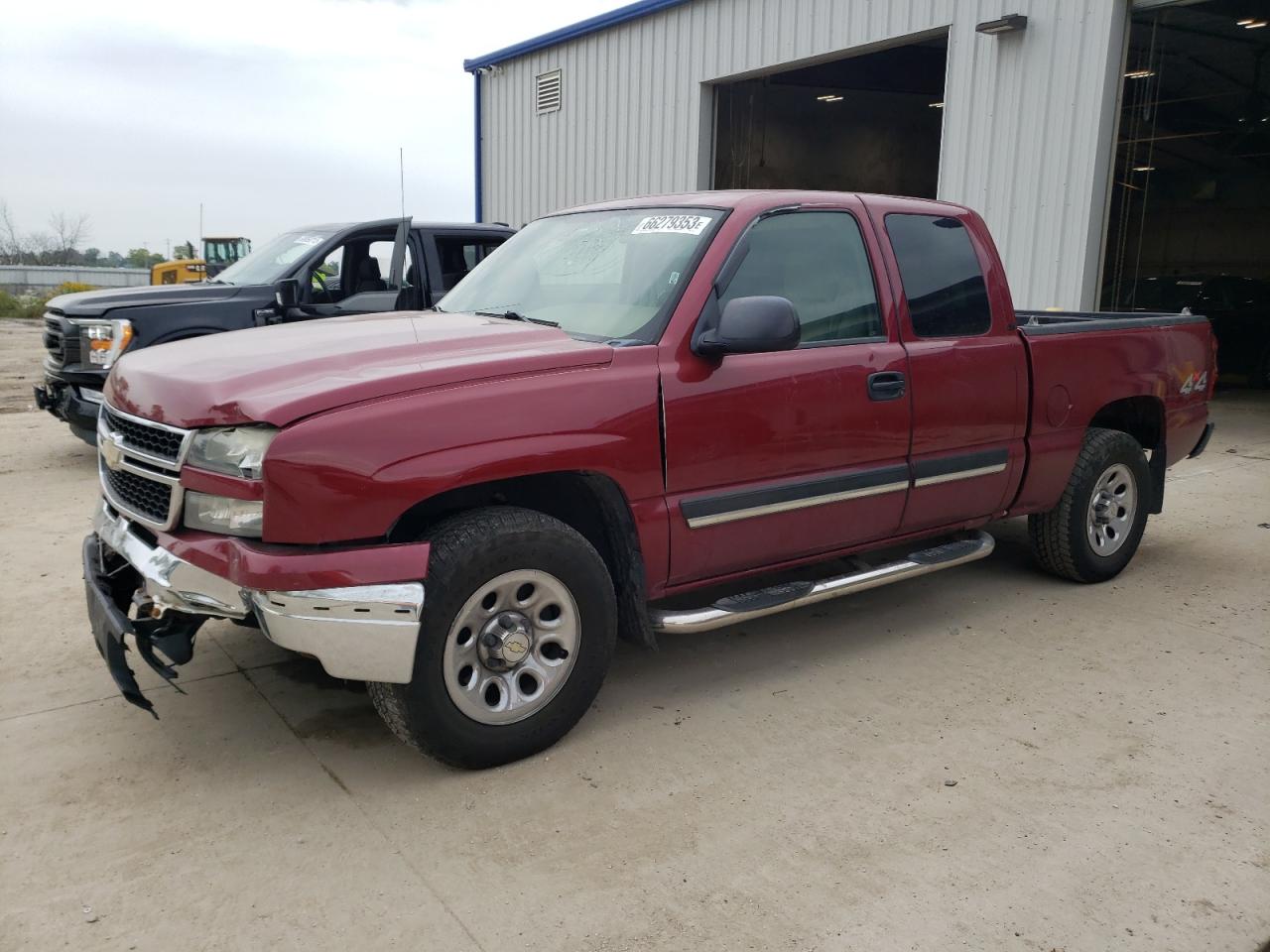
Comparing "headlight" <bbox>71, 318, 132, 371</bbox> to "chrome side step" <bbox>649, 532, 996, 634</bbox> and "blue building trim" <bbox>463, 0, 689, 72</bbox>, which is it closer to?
"chrome side step" <bbox>649, 532, 996, 634</bbox>

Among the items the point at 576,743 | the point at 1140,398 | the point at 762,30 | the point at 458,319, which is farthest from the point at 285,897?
the point at 762,30

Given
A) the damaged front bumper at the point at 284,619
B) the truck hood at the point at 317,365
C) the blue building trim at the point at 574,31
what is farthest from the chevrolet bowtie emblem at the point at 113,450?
the blue building trim at the point at 574,31

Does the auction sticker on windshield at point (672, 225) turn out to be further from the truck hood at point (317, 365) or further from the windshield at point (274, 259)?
the windshield at point (274, 259)

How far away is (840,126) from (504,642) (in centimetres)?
1951

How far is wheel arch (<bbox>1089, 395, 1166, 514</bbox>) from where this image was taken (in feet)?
17.7

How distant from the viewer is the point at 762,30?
40.5 ft

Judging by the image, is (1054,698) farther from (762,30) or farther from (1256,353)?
(1256,353)

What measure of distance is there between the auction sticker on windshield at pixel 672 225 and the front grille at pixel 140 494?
1986 mm

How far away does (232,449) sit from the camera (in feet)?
9.62

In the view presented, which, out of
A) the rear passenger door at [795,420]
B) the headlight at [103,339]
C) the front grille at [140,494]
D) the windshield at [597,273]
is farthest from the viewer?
the headlight at [103,339]

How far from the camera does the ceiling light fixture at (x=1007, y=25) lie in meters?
9.53

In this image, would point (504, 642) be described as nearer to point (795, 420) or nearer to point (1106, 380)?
point (795, 420)

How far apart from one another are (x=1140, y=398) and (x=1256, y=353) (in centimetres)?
1156

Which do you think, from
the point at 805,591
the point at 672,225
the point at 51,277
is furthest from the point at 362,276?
the point at 51,277
